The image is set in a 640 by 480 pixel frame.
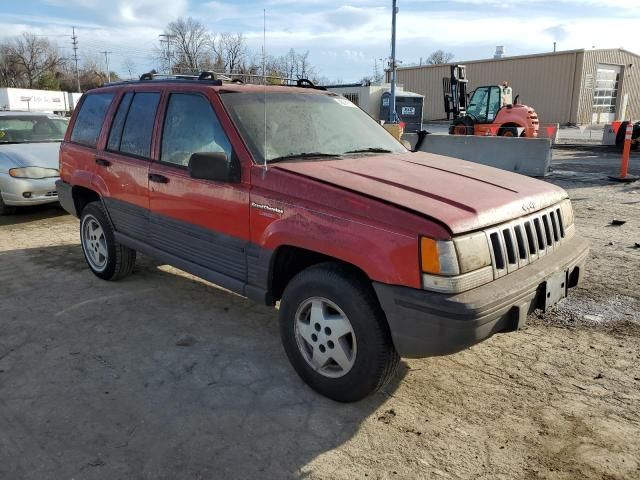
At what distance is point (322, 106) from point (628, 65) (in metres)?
43.9

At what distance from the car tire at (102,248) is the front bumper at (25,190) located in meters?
2.93

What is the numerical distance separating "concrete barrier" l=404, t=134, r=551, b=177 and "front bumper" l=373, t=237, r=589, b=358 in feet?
34.1

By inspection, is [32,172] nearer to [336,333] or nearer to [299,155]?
[299,155]

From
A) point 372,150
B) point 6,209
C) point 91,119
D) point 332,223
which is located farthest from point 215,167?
point 6,209

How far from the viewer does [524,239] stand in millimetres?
3117

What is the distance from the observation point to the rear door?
443cm

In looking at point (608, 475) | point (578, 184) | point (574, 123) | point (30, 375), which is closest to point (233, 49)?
point (30, 375)

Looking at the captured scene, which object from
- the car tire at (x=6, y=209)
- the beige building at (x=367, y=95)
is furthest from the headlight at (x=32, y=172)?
the beige building at (x=367, y=95)

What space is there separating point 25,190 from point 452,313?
745cm

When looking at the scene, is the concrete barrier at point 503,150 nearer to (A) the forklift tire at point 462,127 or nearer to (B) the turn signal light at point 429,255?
(A) the forklift tire at point 462,127

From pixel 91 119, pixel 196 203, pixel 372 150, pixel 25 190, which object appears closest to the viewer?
pixel 196 203

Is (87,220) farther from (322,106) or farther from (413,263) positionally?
(413,263)

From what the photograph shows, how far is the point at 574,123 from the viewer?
36.5 meters

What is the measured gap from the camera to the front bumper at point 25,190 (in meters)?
7.92
